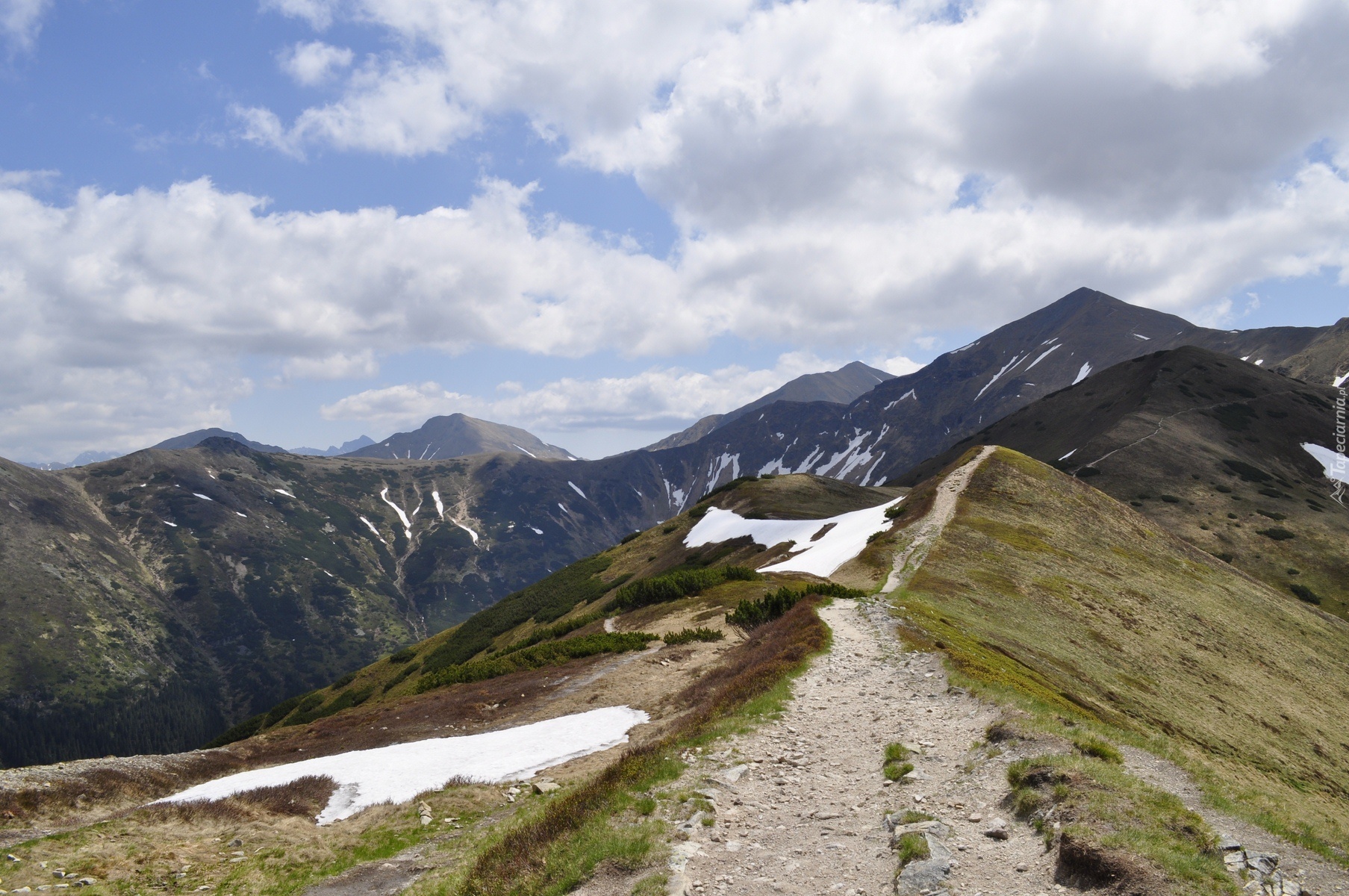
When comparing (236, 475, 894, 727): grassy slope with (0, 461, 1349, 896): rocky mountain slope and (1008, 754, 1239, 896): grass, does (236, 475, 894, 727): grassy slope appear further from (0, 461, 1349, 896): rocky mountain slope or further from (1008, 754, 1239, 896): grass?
(1008, 754, 1239, 896): grass

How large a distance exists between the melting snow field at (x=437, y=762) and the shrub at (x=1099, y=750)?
13.5 metres

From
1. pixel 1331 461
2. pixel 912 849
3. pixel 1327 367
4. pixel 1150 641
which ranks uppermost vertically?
pixel 1327 367

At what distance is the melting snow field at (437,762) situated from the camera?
65.5 ft

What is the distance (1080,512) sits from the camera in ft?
190

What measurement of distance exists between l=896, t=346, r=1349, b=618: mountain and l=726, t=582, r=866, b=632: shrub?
63267 millimetres

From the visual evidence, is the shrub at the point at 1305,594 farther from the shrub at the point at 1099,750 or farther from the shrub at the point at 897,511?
the shrub at the point at 1099,750

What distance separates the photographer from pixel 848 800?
13.1 m

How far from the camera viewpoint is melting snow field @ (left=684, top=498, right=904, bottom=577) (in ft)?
182

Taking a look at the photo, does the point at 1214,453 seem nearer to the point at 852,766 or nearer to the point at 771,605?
the point at 771,605

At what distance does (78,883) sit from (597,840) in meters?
11.9

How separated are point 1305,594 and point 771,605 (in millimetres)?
75485

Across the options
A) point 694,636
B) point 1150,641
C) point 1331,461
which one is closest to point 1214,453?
point 1331,461

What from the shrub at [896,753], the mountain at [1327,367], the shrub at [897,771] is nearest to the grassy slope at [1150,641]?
the shrub at [897,771]

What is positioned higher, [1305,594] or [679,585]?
[679,585]
